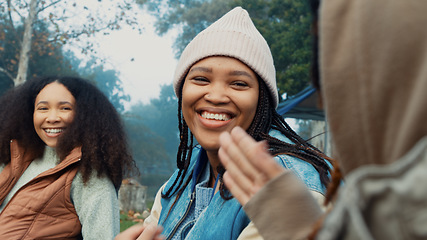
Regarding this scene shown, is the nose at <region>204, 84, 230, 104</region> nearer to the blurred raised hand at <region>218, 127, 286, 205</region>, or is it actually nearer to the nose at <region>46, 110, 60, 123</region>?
the blurred raised hand at <region>218, 127, 286, 205</region>

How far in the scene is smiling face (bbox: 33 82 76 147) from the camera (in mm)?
3250

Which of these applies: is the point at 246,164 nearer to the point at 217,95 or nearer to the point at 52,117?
the point at 217,95

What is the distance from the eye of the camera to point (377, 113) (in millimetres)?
654

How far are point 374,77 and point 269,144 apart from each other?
1.28 metres

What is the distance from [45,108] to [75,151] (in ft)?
1.57

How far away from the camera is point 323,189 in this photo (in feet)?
5.16

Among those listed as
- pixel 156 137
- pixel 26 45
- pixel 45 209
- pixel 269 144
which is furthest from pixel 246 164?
pixel 156 137

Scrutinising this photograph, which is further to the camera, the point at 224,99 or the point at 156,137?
the point at 156,137

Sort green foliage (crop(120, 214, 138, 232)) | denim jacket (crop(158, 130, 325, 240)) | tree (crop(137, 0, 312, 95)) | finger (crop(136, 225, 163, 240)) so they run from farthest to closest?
tree (crop(137, 0, 312, 95)) < green foliage (crop(120, 214, 138, 232)) < denim jacket (crop(158, 130, 325, 240)) < finger (crop(136, 225, 163, 240))

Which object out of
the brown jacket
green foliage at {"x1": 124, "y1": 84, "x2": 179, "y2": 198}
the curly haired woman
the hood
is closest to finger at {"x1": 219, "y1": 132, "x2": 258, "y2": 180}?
the hood

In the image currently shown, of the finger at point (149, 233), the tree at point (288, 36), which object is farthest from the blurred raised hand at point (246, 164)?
the tree at point (288, 36)

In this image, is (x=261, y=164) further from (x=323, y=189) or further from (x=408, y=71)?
(x=323, y=189)

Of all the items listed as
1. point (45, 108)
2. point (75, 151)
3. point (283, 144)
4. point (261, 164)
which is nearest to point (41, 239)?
point (75, 151)

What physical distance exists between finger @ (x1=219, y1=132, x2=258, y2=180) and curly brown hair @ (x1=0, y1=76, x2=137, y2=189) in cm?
226
